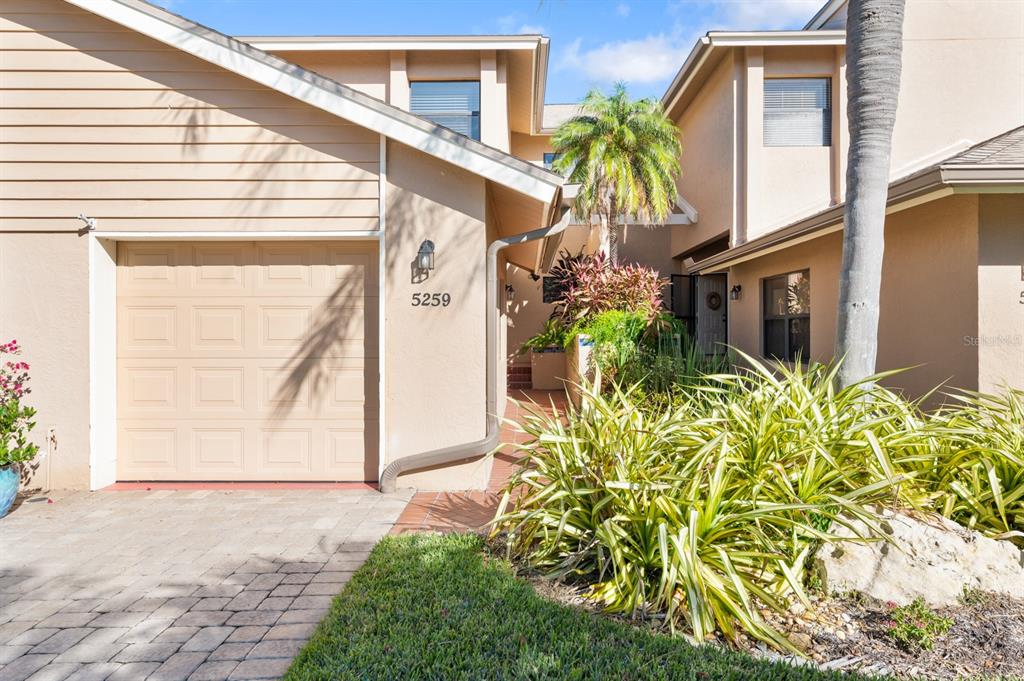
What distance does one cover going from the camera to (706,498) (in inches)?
137

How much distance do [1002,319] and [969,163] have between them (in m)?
1.53

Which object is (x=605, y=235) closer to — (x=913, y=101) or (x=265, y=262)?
(x=913, y=101)

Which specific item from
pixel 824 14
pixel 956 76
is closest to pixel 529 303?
pixel 824 14

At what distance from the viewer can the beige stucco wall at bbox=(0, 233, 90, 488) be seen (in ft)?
20.1

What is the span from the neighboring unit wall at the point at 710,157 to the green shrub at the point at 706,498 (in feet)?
30.9

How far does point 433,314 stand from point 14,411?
4.01 m

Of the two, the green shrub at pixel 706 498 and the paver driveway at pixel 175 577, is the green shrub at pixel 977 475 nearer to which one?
the green shrub at pixel 706 498

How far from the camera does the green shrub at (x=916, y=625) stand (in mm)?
3014

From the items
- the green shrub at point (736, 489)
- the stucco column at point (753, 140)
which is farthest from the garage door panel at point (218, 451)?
the stucco column at point (753, 140)

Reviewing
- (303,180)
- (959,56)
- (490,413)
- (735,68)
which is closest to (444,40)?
(735,68)

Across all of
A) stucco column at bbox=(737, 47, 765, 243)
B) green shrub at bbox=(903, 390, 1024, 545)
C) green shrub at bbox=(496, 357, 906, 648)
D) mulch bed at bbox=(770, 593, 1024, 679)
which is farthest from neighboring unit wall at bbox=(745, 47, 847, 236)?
mulch bed at bbox=(770, 593, 1024, 679)

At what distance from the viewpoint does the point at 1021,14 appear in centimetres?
1170

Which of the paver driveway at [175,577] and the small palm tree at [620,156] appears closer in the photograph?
the paver driveway at [175,577]

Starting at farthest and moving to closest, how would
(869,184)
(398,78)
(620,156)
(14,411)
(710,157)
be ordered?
(620,156) < (710,157) < (398,78) < (14,411) < (869,184)
